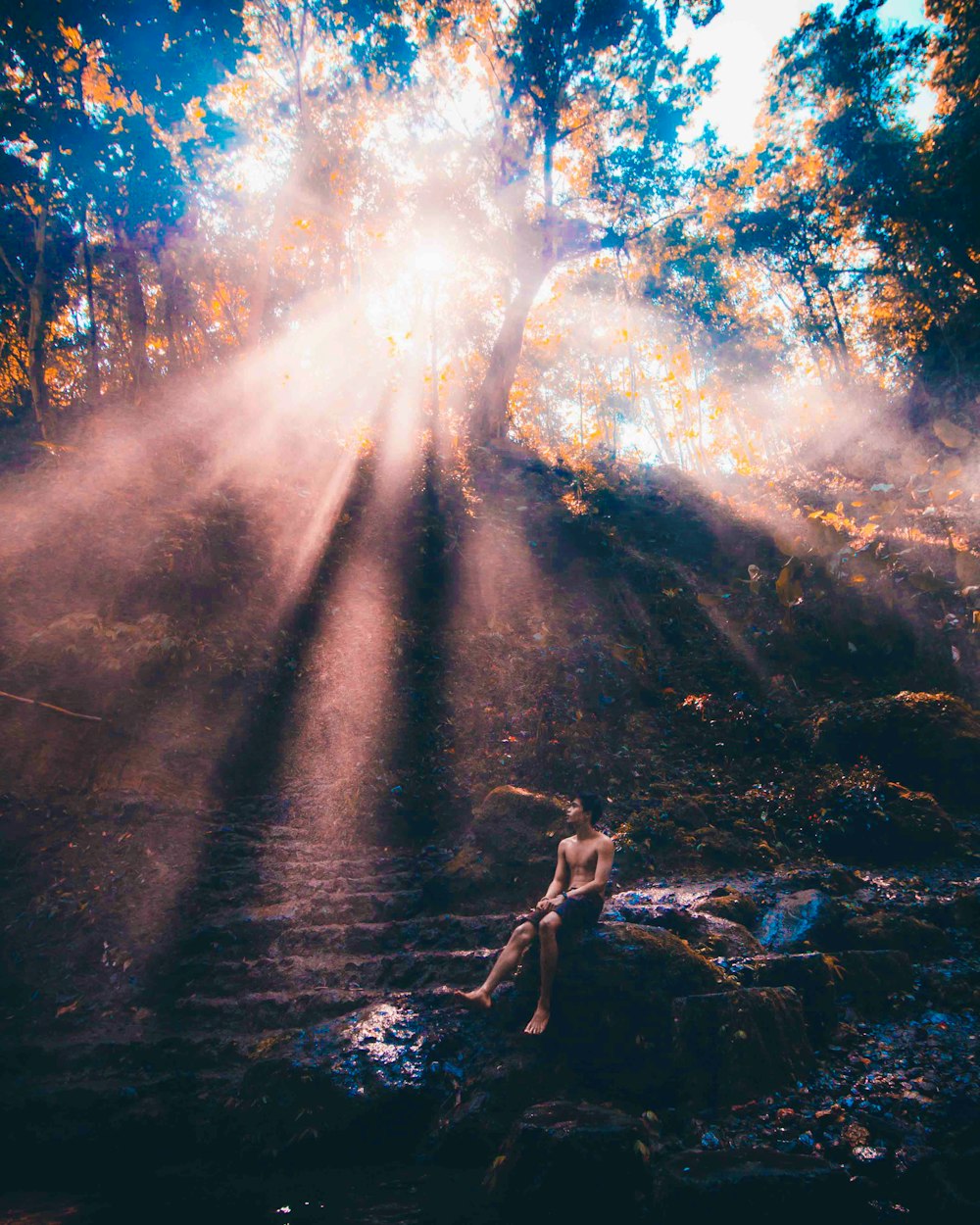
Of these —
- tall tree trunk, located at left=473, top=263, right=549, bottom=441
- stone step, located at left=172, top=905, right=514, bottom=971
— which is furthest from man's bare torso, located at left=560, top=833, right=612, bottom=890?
tall tree trunk, located at left=473, top=263, right=549, bottom=441

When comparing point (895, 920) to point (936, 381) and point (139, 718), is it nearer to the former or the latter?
point (139, 718)

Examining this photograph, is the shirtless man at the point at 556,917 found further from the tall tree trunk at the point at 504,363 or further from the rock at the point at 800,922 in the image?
the tall tree trunk at the point at 504,363

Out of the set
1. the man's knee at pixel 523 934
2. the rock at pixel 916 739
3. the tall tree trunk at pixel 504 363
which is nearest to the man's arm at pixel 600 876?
the man's knee at pixel 523 934

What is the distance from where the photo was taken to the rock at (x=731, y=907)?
5730mm

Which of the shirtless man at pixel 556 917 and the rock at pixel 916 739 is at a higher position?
the rock at pixel 916 739

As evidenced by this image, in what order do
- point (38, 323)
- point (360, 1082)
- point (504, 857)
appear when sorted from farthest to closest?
point (38, 323) → point (504, 857) → point (360, 1082)

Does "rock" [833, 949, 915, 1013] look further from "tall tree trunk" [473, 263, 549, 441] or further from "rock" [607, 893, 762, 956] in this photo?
"tall tree trunk" [473, 263, 549, 441]

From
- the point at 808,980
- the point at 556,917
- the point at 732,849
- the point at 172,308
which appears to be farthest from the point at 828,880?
the point at 172,308

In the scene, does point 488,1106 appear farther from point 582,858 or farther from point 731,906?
point 731,906

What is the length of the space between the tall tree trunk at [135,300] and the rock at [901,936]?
1553 cm

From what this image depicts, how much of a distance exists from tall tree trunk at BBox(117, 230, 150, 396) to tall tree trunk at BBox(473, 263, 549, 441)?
914 centimetres

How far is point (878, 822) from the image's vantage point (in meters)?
7.31

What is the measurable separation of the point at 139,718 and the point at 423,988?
516 cm

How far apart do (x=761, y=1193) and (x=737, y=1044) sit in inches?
43.3
